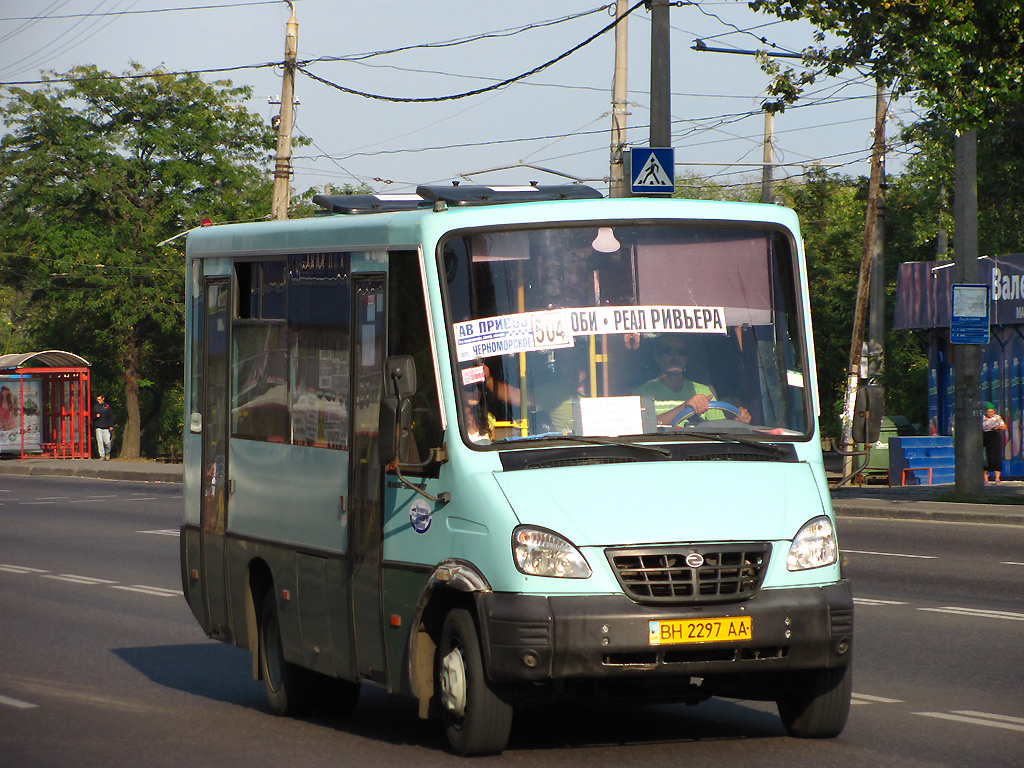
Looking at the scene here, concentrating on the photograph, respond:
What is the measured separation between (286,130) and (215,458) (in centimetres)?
2325

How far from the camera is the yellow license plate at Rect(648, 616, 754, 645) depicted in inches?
244

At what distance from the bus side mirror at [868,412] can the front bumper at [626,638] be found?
106 centimetres

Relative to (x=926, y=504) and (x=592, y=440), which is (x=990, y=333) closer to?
(x=926, y=504)

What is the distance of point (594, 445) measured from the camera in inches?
263

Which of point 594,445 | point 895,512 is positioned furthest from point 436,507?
point 895,512

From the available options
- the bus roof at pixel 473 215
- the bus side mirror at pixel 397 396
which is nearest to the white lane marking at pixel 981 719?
the bus roof at pixel 473 215

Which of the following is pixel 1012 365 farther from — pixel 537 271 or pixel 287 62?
pixel 537 271

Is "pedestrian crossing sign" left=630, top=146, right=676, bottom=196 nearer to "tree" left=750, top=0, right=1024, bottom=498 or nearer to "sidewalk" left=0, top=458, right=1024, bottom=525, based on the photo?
"tree" left=750, top=0, right=1024, bottom=498

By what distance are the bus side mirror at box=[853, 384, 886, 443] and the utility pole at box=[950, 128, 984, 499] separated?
16784mm

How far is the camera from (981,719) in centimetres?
771

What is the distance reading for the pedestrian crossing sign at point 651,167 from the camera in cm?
1908

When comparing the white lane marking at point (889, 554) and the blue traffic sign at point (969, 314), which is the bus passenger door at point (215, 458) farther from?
the blue traffic sign at point (969, 314)

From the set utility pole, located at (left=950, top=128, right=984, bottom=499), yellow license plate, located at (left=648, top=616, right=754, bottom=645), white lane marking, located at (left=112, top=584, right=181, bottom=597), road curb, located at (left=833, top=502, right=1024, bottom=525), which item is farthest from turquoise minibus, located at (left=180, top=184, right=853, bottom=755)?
utility pole, located at (left=950, top=128, right=984, bottom=499)

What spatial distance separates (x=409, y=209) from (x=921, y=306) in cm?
2798
